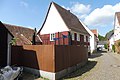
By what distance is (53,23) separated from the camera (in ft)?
78.6

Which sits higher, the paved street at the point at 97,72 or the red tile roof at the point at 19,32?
the red tile roof at the point at 19,32

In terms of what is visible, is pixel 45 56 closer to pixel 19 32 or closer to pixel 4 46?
pixel 4 46

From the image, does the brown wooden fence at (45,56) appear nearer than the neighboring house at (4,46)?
Yes

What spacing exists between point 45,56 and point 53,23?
1440 cm

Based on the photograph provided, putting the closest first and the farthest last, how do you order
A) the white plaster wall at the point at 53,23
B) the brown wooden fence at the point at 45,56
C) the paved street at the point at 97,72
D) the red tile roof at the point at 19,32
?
the brown wooden fence at the point at 45,56, the paved street at the point at 97,72, the white plaster wall at the point at 53,23, the red tile roof at the point at 19,32

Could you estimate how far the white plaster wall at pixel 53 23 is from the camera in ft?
74.7

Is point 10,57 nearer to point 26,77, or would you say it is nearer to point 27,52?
point 27,52

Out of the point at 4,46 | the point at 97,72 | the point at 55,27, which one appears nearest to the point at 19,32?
the point at 55,27

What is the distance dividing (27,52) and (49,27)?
43.9 feet

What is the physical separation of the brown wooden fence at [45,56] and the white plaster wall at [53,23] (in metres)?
10.2

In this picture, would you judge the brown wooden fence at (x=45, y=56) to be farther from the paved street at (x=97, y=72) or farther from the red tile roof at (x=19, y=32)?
the red tile roof at (x=19, y=32)

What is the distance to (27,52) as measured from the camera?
11.4m

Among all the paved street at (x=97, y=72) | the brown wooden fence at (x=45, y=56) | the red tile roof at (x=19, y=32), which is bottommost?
the paved street at (x=97, y=72)

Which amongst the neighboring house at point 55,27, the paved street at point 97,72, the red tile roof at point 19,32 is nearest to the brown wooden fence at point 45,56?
the paved street at point 97,72
